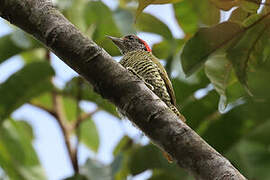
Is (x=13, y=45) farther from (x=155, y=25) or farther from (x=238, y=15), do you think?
(x=238, y=15)

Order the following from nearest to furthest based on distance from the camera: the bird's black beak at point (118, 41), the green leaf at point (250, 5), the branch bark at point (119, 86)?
the branch bark at point (119, 86)
the green leaf at point (250, 5)
the bird's black beak at point (118, 41)

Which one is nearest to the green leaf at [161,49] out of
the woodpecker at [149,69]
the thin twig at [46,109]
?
the woodpecker at [149,69]

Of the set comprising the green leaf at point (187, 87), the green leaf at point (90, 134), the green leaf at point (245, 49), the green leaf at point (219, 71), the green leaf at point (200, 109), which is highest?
the green leaf at point (245, 49)

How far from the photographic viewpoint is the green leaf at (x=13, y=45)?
3992 mm

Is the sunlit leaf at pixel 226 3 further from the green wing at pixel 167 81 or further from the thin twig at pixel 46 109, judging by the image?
the thin twig at pixel 46 109

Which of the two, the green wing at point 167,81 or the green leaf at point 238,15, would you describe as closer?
the green leaf at point 238,15

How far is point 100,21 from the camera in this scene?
13.4 ft

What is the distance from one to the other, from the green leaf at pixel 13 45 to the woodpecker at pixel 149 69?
68 cm

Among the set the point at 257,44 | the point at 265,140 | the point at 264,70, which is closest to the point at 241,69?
the point at 257,44

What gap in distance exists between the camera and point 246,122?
12.3 feet

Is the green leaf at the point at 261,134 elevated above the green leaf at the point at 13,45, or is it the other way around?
the green leaf at the point at 13,45

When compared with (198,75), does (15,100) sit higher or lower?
higher

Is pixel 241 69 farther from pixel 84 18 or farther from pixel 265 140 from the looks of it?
pixel 84 18

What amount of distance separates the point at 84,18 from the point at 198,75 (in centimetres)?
109
